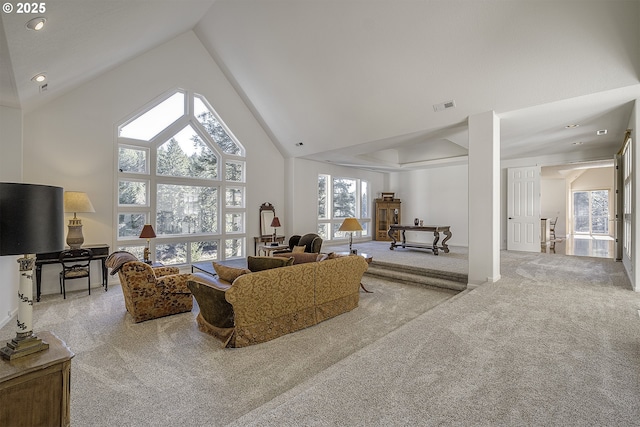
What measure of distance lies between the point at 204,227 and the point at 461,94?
5.82 meters

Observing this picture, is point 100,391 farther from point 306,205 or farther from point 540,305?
point 306,205

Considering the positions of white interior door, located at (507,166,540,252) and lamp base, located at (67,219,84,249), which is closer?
lamp base, located at (67,219,84,249)

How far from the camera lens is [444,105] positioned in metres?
5.04

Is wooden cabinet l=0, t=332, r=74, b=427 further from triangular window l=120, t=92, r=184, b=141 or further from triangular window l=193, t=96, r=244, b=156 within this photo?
triangular window l=193, t=96, r=244, b=156

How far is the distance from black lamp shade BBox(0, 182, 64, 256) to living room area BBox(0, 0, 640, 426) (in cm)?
9

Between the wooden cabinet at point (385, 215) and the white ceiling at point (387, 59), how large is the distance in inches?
156

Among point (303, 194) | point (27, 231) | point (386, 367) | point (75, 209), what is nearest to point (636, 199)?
point (386, 367)

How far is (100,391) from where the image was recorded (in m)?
2.38

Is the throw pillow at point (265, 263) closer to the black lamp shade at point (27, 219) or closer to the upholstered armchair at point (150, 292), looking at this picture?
the upholstered armchair at point (150, 292)

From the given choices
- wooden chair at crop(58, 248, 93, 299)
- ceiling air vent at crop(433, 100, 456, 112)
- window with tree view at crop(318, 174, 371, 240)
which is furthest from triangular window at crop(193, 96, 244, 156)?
ceiling air vent at crop(433, 100, 456, 112)

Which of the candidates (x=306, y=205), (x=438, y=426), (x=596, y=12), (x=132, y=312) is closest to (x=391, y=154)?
(x=306, y=205)

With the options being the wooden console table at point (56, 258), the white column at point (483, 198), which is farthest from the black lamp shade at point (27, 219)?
the white column at point (483, 198)

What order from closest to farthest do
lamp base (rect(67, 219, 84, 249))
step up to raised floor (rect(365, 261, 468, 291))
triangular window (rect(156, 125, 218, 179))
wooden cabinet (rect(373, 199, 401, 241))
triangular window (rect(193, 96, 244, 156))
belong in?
lamp base (rect(67, 219, 84, 249)) → step up to raised floor (rect(365, 261, 468, 291)) → triangular window (rect(156, 125, 218, 179)) → triangular window (rect(193, 96, 244, 156)) → wooden cabinet (rect(373, 199, 401, 241))

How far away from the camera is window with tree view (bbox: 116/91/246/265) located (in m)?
6.03
